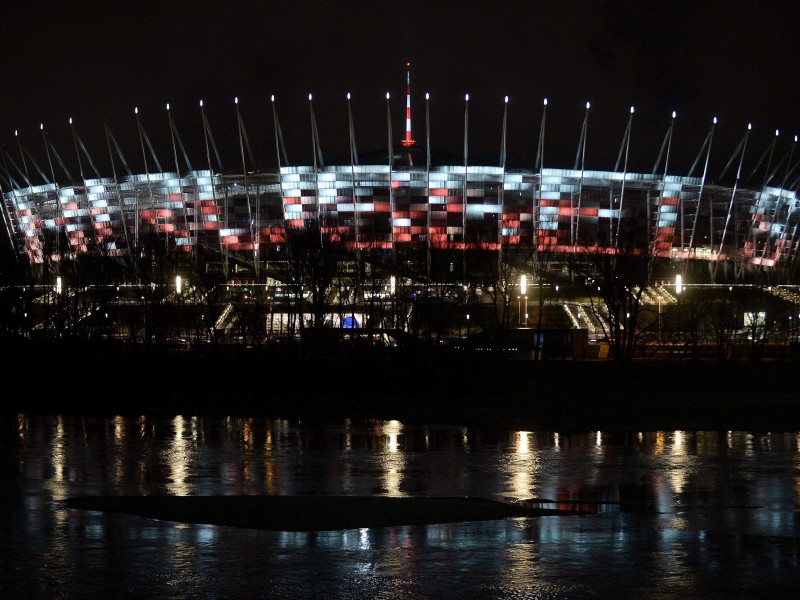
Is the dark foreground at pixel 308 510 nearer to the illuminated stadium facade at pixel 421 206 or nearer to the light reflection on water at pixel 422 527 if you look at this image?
the light reflection on water at pixel 422 527

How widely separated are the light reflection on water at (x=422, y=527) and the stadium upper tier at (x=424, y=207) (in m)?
67.8

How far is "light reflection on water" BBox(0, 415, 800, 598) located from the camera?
382 inches

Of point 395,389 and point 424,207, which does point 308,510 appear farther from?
point 424,207

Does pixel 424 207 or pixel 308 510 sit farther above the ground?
pixel 424 207

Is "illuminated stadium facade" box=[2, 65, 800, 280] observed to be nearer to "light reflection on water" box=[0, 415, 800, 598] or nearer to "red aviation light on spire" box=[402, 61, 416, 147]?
"red aviation light on spire" box=[402, 61, 416, 147]

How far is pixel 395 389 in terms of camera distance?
1180 inches

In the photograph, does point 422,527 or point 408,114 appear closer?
point 422,527

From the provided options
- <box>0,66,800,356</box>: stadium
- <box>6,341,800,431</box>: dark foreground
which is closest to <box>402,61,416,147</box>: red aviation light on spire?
<box>0,66,800,356</box>: stadium

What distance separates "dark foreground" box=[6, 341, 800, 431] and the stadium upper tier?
53.3 meters

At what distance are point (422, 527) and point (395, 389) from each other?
58.5ft

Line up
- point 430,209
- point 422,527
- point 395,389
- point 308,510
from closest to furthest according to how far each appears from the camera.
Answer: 1. point 422,527
2. point 308,510
3. point 395,389
4. point 430,209

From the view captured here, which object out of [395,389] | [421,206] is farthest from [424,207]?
[395,389]

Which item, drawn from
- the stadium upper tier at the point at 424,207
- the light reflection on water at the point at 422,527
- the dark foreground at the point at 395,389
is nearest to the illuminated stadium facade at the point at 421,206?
the stadium upper tier at the point at 424,207

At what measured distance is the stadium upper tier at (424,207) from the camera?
90562 mm
